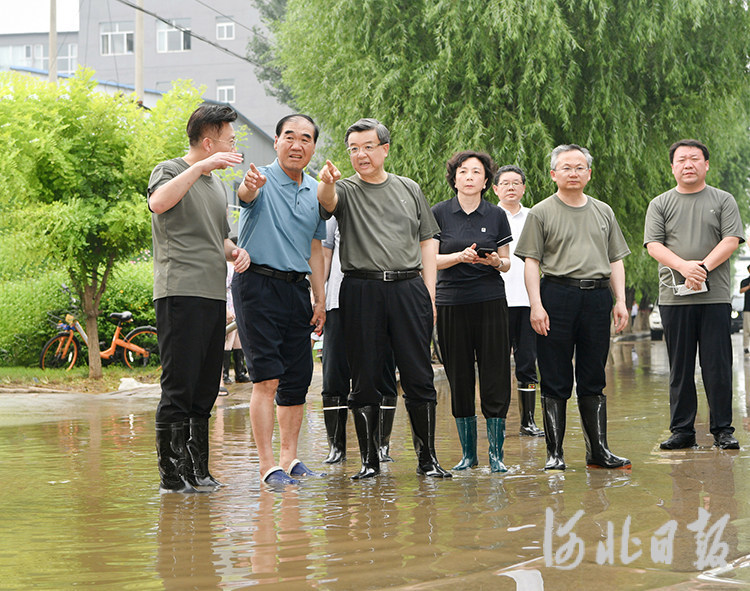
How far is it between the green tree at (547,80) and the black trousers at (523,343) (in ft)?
27.1

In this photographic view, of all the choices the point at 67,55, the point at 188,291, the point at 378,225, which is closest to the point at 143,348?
the point at 378,225

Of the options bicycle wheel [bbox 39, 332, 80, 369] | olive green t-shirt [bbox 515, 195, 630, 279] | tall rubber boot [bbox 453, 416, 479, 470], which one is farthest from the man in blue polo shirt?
bicycle wheel [bbox 39, 332, 80, 369]

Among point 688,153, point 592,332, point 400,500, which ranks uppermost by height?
point 688,153

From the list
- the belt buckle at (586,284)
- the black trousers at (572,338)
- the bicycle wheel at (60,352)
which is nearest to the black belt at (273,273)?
the black trousers at (572,338)

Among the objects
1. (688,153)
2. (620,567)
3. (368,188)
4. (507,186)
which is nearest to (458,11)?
(507,186)

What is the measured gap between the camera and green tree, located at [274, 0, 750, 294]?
16.5 meters

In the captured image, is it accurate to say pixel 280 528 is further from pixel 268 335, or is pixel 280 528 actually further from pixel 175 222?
pixel 175 222

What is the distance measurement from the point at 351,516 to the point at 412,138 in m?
12.9

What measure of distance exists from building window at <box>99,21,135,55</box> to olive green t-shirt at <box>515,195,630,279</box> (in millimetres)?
52891

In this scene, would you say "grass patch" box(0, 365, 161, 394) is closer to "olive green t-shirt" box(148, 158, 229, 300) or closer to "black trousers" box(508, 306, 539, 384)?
"black trousers" box(508, 306, 539, 384)

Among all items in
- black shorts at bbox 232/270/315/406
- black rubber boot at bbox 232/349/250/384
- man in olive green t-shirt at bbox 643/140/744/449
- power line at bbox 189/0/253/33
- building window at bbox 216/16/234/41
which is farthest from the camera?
building window at bbox 216/16/234/41

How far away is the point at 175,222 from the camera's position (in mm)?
5773

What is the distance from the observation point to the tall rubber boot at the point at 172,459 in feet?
18.8

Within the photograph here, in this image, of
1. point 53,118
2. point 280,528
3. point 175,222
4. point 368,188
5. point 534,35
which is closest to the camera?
point 280,528
